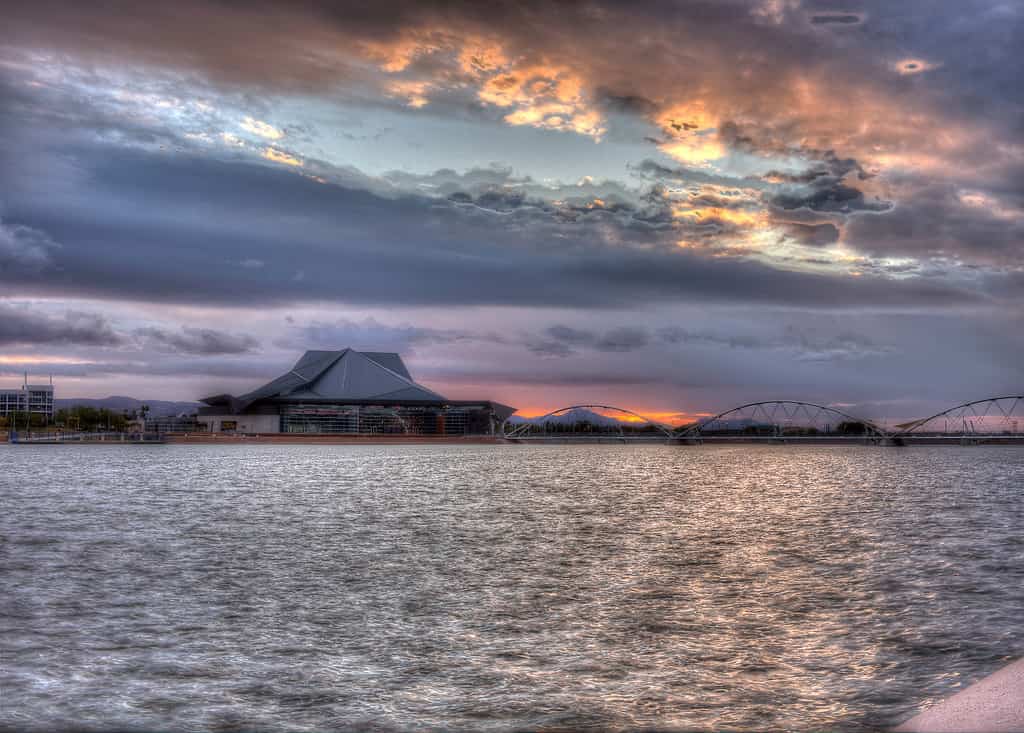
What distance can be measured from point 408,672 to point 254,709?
2.49 metres

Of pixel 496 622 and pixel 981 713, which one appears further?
pixel 496 622

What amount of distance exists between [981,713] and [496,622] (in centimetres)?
922

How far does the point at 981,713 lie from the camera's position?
348 inches

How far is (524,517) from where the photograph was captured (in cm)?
4238

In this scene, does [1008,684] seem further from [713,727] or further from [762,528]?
[762,528]

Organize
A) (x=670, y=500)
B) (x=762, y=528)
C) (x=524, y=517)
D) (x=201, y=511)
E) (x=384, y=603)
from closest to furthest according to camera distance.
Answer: (x=384, y=603) → (x=762, y=528) → (x=524, y=517) → (x=201, y=511) → (x=670, y=500)

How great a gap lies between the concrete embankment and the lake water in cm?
119

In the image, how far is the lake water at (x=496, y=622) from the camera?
11.2 metres

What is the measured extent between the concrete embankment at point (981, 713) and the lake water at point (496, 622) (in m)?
1.19

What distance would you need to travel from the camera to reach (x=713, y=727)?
1025 cm

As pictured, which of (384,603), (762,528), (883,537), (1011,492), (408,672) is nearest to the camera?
(408,672)

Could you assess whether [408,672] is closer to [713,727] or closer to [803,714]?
[713,727]

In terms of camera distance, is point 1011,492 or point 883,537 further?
point 1011,492

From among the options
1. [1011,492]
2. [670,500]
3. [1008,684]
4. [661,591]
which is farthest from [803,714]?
[1011,492]
